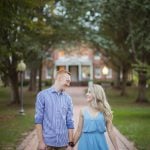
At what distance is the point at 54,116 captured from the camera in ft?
22.8

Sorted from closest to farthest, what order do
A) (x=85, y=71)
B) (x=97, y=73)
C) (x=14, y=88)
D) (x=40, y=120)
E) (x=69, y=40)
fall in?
(x=40, y=120)
(x=14, y=88)
(x=69, y=40)
(x=85, y=71)
(x=97, y=73)

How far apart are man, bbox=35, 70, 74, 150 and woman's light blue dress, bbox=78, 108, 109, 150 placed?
282 millimetres

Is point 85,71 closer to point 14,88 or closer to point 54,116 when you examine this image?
point 14,88

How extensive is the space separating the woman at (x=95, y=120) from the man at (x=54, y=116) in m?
0.27

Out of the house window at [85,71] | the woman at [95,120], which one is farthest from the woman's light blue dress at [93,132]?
the house window at [85,71]

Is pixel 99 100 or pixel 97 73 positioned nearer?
pixel 99 100

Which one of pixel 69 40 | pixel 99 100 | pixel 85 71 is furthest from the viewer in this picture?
pixel 85 71

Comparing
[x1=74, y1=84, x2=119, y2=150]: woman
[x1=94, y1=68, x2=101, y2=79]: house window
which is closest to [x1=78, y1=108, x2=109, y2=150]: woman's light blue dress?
[x1=74, y1=84, x2=119, y2=150]: woman

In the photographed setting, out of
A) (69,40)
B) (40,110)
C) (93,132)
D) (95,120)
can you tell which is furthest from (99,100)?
(69,40)

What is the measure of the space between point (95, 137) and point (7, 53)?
17007mm

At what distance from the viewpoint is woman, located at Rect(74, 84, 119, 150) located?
269 inches

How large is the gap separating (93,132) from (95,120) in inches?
6.5

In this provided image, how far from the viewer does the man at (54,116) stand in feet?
22.8

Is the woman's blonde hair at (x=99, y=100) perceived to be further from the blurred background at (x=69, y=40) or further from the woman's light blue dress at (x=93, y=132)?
the blurred background at (x=69, y=40)
